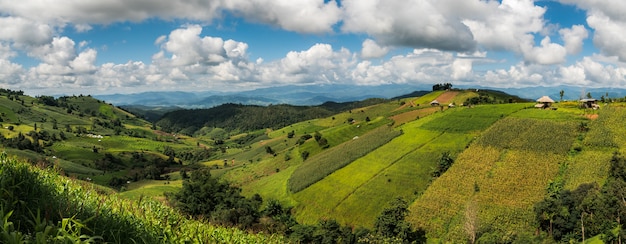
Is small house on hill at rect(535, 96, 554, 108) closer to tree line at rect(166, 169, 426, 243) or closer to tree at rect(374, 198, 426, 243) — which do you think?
tree line at rect(166, 169, 426, 243)

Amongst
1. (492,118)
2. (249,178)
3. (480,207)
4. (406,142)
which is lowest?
(249,178)

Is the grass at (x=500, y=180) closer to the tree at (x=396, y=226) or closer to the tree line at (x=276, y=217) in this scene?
the tree at (x=396, y=226)

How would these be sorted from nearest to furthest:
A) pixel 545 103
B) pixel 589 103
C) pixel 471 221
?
pixel 471 221
pixel 589 103
pixel 545 103

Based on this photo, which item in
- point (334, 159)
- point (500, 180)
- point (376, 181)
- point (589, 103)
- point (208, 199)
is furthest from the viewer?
point (334, 159)

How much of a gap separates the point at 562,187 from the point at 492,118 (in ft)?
156

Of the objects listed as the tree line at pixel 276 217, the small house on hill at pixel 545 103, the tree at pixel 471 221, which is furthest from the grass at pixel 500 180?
the small house on hill at pixel 545 103

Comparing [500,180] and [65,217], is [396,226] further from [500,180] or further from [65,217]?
[65,217]

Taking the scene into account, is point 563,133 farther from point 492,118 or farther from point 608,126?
point 492,118

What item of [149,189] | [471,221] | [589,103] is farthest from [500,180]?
[149,189]

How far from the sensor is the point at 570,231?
222 feet

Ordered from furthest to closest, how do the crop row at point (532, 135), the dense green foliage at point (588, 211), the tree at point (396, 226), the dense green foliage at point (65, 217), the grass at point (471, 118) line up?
the grass at point (471, 118) → the crop row at point (532, 135) → the tree at point (396, 226) → the dense green foliage at point (588, 211) → the dense green foliage at point (65, 217)

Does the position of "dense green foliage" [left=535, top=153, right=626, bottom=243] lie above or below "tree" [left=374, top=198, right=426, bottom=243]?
above

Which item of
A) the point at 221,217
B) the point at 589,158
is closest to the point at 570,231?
the point at 589,158

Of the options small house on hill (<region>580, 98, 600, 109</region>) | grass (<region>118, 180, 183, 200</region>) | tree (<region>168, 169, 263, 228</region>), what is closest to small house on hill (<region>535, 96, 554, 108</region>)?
small house on hill (<region>580, 98, 600, 109</region>)
